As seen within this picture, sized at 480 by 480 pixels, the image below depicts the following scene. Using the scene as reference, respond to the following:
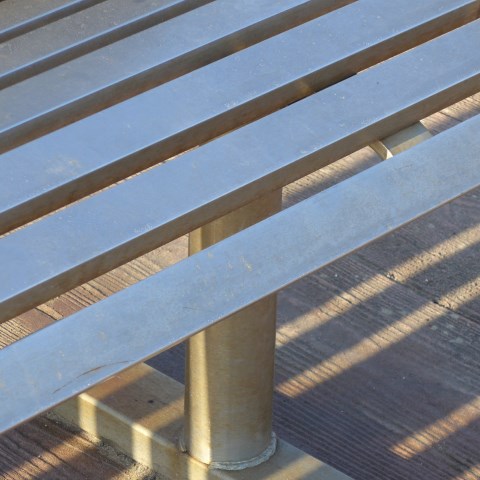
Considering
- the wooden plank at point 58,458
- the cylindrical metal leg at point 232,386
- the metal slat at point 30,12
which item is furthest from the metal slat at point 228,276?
the wooden plank at point 58,458

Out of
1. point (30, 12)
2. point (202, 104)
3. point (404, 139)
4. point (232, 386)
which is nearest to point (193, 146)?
point (202, 104)

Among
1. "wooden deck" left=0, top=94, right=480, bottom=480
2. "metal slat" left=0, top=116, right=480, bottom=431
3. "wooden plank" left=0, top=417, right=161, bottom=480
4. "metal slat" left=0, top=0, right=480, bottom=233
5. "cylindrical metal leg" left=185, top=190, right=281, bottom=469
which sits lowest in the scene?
"wooden plank" left=0, top=417, right=161, bottom=480

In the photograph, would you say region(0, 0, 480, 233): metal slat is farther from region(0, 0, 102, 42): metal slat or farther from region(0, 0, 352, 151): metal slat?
region(0, 0, 102, 42): metal slat

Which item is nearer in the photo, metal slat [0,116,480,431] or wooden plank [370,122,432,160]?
metal slat [0,116,480,431]

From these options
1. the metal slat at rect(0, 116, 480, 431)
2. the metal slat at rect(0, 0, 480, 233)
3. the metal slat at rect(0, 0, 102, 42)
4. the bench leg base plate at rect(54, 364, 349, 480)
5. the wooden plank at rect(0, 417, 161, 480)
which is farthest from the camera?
the wooden plank at rect(0, 417, 161, 480)

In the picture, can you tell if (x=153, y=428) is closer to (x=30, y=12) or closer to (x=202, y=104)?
(x=30, y=12)

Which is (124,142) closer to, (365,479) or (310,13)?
(310,13)

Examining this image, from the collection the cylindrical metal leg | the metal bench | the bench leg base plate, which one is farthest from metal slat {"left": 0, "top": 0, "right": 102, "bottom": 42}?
the bench leg base plate

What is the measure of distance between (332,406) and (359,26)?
118 centimetres

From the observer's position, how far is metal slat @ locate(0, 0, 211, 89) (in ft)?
3.19

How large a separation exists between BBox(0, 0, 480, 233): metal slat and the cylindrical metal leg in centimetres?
55

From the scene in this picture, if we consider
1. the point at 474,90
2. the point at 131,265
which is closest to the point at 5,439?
the point at 131,265

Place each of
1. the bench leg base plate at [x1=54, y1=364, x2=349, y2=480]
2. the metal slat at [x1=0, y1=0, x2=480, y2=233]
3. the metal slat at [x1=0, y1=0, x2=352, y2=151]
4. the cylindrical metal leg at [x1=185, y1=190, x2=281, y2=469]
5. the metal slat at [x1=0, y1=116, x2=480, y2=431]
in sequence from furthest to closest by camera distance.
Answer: the bench leg base plate at [x1=54, y1=364, x2=349, y2=480] → the cylindrical metal leg at [x1=185, y1=190, x2=281, y2=469] → the metal slat at [x1=0, y1=0, x2=352, y2=151] → the metal slat at [x1=0, y1=0, x2=480, y2=233] → the metal slat at [x1=0, y1=116, x2=480, y2=431]

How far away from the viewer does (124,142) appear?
816mm
